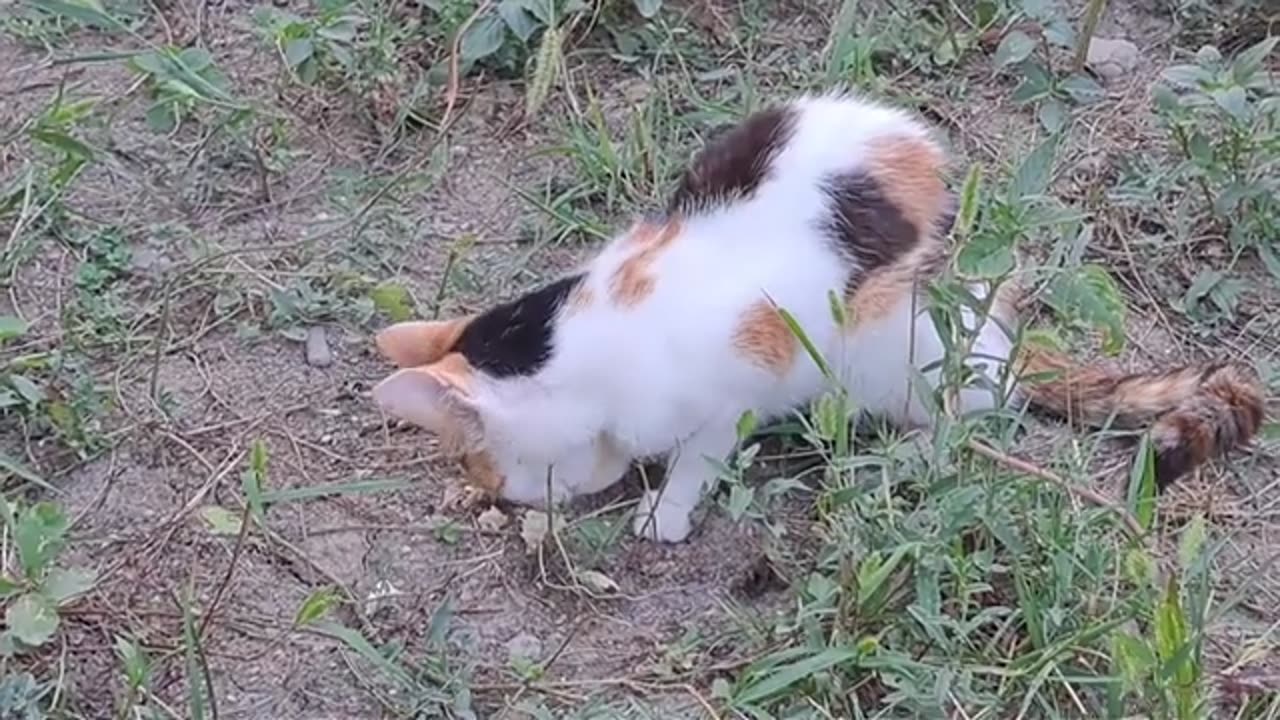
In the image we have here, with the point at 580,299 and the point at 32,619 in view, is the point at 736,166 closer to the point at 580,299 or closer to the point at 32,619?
the point at 580,299

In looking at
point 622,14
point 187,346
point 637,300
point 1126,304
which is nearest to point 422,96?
point 622,14

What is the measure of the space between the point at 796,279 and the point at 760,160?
22 centimetres

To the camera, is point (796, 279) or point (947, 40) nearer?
point (796, 279)

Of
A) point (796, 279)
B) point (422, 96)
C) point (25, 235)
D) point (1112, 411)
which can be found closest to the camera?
point (796, 279)

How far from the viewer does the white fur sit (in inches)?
103

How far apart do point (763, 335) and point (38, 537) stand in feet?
3.15

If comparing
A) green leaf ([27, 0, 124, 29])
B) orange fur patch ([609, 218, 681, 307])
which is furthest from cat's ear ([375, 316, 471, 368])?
green leaf ([27, 0, 124, 29])

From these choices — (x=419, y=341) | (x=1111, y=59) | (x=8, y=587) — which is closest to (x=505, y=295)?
(x=419, y=341)

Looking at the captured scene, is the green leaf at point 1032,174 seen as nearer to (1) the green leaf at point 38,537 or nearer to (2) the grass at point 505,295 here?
(2) the grass at point 505,295

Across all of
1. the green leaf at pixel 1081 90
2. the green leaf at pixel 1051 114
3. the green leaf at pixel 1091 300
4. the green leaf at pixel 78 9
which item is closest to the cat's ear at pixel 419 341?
the green leaf at pixel 78 9

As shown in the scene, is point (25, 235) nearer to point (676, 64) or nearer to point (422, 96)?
point (422, 96)

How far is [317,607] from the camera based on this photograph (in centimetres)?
229

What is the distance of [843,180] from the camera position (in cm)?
270

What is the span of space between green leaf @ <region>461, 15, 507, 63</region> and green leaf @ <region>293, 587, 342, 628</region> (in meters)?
1.24
